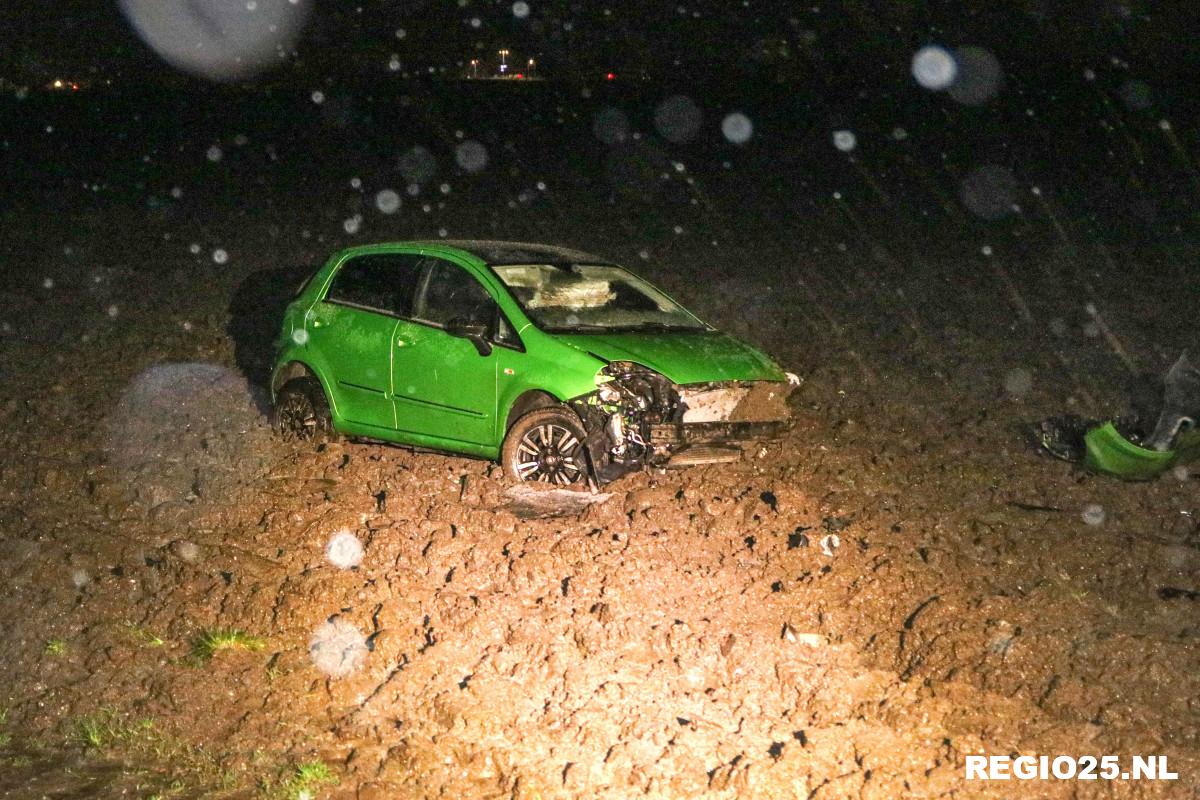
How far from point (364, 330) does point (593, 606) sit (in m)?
3.34

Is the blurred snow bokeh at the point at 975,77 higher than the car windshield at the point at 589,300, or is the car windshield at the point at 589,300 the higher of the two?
the blurred snow bokeh at the point at 975,77

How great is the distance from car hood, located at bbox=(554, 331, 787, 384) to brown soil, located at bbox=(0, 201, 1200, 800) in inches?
28.7

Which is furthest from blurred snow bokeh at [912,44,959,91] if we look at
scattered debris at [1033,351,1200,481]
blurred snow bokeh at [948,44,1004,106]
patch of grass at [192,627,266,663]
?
patch of grass at [192,627,266,663]

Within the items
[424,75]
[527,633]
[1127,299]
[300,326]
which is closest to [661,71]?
[424,75]

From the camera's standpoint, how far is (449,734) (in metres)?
6.03

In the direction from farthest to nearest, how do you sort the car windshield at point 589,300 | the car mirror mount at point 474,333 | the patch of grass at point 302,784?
1. the car windshield at point 589,300
2. the car mirror mount at point 474,333
3. the patch of grass at point 302,784

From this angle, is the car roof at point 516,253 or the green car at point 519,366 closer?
the green car at point 519,366

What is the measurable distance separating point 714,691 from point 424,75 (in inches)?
1632

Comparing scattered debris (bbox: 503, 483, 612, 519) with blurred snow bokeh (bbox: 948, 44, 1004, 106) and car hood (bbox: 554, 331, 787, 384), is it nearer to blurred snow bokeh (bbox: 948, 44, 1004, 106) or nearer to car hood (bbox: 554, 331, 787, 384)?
car hood (bbox: 554, 331, 787, 384)

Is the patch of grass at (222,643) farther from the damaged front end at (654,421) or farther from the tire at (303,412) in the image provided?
the tire at (303,412)

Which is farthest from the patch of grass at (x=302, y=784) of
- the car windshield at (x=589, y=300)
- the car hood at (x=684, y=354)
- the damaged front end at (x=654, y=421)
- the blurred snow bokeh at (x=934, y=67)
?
the blurred snow bokeh at (x=934, y=67)

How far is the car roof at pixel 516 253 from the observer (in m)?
9.38

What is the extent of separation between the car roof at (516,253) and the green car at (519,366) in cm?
2

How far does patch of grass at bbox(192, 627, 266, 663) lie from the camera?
692cm
